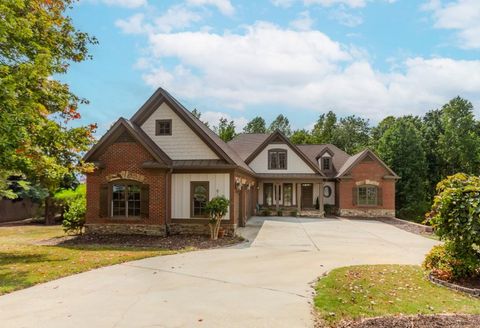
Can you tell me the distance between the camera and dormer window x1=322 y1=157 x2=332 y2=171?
31203mm

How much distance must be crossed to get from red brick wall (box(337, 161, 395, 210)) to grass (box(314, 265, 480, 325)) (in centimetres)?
1994

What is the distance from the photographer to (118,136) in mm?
15867

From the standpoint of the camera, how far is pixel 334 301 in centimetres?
650

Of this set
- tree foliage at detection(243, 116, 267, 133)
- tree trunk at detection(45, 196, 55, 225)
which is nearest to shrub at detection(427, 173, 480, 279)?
tree trunk at detection(45, 196, 55, 225)

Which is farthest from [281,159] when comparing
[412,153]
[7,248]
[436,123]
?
[436,123]

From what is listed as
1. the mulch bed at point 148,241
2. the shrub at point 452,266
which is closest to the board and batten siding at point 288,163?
the mulch bed at point 148,241

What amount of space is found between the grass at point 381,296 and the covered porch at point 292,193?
61.4 feet

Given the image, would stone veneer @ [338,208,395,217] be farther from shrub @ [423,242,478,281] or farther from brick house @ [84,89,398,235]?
shrub @ [423,242,478,281]

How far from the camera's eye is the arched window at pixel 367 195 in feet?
93.6

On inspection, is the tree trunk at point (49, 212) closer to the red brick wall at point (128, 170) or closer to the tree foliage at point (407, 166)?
the red brick wall at point (128, 170)

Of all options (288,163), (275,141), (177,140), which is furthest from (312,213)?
(177,140)

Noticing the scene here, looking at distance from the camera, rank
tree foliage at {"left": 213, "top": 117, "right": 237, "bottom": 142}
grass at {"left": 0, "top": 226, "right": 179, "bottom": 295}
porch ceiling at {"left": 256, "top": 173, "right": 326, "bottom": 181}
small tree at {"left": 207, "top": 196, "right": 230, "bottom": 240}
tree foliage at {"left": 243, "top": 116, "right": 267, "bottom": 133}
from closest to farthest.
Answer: grass at {"left": 0, "top": 226, "right": 179, "bottom": 295} < small tree at {"left": 207, "top": 196, "right": 230, "bottom": 240} < porch ceiling at {"left": 256, "top": 173, "right": 326, "bottom": 181} < tree foliage at {"left": 213, "top": 117, "right": 237, "bottom": 142} < tree foliage at {"left": 243, "top": 116, "right": 267, "bottom": 133}

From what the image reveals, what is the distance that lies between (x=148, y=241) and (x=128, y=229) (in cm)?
178

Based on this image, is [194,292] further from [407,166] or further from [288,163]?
[407,166]
